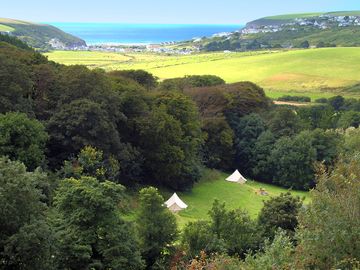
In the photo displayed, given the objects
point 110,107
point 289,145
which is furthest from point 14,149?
point 289,145

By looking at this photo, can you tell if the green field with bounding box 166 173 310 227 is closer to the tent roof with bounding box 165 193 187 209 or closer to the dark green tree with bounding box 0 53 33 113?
the tent roof with bounding box 165 193 187 209

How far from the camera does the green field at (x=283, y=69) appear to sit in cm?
8750

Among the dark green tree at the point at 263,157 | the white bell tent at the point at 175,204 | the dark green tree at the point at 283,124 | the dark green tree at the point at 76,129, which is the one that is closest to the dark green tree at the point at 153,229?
the dark green tree at the point at 76,129

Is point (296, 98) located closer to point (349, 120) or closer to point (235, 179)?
point (349, 120)

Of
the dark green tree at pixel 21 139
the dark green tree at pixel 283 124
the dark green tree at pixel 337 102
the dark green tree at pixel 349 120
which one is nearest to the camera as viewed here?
the dark green tree at pixel 21 139

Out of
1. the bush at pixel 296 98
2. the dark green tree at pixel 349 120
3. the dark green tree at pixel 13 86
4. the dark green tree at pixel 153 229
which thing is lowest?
the bush at pixel 296 98

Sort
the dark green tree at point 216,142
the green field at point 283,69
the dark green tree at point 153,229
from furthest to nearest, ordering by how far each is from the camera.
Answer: the green field at point 283,69, the dark green tree at point 216,142, the dark green tree at point 153,229

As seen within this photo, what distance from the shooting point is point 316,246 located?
12.6 meters

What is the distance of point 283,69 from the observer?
99.5m

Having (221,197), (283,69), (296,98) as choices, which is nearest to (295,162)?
(221,197)

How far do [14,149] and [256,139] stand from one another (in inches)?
991

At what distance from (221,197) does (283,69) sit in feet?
227

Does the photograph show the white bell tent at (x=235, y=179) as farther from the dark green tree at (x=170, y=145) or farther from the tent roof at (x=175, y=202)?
the tent roof at (x=175, y=202)

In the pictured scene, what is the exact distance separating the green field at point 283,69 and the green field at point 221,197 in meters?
44.6
